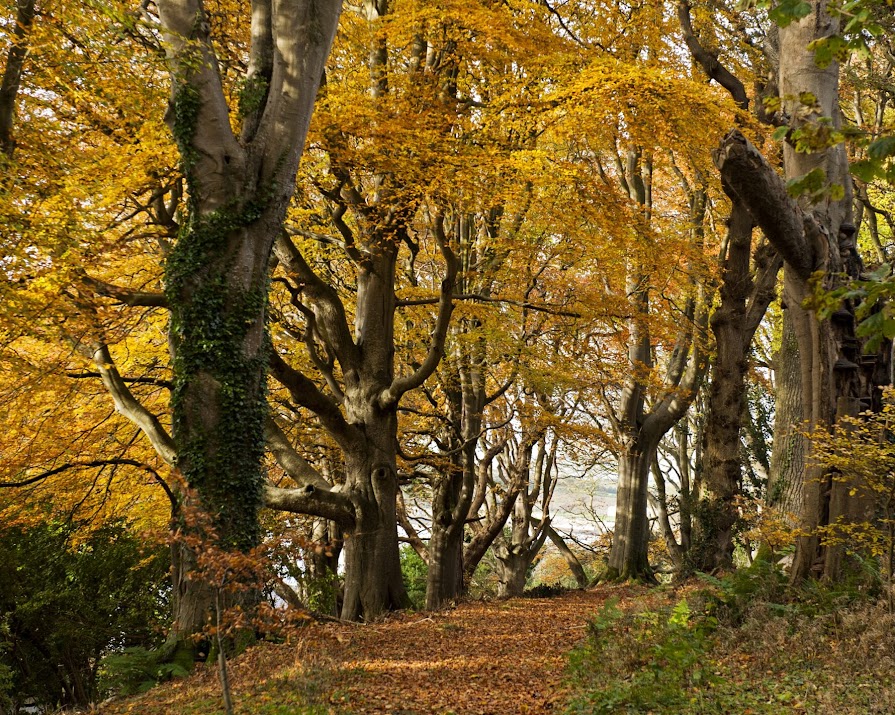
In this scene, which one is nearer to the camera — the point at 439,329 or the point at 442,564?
the point at 439,329

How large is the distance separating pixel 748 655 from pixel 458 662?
3.02m

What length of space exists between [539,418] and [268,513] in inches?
263

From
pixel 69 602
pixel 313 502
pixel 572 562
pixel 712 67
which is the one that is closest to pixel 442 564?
pixel 313 502

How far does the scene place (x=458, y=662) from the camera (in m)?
7.59

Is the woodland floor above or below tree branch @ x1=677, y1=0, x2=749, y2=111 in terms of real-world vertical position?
below

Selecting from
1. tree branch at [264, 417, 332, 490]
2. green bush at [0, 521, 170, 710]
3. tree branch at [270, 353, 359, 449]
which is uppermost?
tree branch at [270, 353, 359, 449]

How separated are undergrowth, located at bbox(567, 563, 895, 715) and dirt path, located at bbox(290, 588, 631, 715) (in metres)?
0.49

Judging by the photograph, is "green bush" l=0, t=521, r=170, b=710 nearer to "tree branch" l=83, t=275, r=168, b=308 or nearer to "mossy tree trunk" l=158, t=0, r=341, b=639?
"tree branch" l=83, t=275, r=168, b=308

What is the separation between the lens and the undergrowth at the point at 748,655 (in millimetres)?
4797

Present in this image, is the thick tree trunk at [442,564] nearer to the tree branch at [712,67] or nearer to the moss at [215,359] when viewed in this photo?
the moss at [215,359]

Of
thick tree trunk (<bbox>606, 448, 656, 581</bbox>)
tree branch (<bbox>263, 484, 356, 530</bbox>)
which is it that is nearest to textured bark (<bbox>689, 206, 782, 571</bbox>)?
thick tree trunk (<bbox>606, 448, 656, 581</bbox>)

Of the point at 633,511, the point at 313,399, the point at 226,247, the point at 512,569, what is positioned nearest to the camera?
the point at 226,247

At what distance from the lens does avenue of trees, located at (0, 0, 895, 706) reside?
23.0 feet

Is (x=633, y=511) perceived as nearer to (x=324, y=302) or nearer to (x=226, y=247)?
(x=324, y=302)
